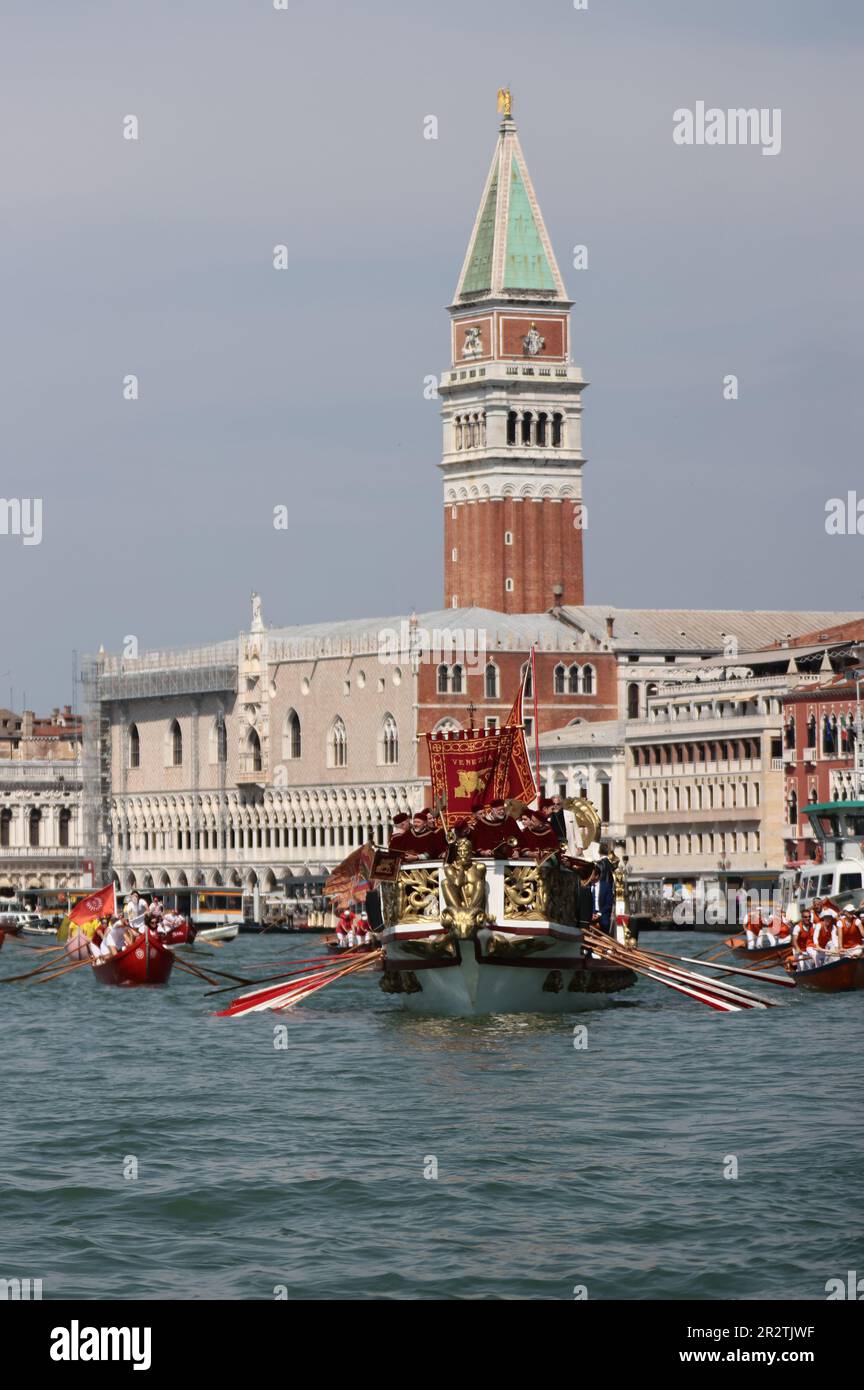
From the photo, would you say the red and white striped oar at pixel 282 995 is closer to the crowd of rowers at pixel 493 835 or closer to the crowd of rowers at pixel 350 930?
the crowd of rowers at pixel 493 835

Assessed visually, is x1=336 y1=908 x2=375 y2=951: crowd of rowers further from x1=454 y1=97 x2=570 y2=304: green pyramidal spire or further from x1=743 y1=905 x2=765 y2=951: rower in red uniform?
x1=454 y1=97 x2=570 y2=304: green pyramidal spire

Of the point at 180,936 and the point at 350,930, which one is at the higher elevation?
the point at 350,930

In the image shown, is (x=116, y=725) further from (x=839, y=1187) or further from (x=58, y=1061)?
(x=839, y=1187)

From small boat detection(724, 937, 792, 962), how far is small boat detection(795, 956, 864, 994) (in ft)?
9.17

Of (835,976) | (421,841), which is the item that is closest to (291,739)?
(835,976)

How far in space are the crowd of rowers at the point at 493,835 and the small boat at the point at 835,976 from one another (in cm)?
707

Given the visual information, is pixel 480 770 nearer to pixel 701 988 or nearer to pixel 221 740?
pixel 701 988

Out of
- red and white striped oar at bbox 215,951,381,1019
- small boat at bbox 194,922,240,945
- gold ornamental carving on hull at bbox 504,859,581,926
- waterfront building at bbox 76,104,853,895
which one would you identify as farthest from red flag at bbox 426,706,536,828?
waterfront building at bbox 76,104,853,895

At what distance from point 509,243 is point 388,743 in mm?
24168

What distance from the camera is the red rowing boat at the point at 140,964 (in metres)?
54.2

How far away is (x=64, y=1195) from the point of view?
2391 centimetres

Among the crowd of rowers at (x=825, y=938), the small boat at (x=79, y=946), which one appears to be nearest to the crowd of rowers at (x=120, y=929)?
the small boat at (x=79, y=946)

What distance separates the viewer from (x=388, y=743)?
127m
